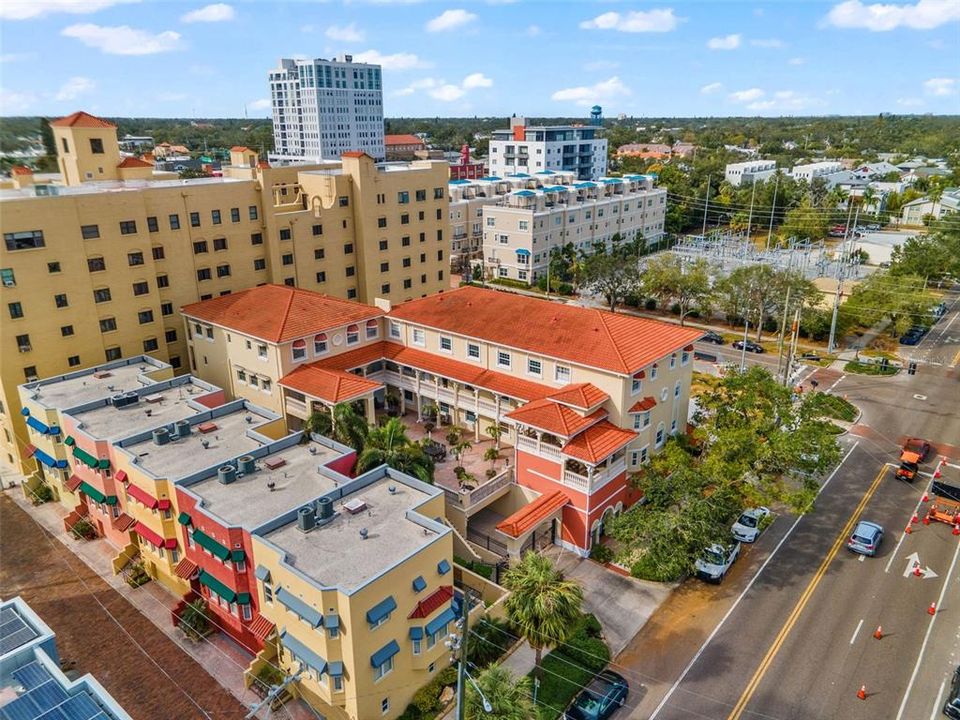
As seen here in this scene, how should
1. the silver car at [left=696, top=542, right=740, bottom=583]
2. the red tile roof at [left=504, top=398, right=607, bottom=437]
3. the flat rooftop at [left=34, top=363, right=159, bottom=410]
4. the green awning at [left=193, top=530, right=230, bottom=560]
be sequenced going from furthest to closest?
the flat rooftop at [left=34, top=363, right=159, bottom=410] < the red tile roof at [left=504, top=398, right=607, bottom=437] < the silver car at [left=696, top=542, right=740, bottom=583] < the green awning at [left=193, top=530, right=230, bottom=560]

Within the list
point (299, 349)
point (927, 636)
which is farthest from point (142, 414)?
point (927, 636)

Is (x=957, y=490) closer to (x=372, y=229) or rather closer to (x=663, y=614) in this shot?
(x=663, y=614)

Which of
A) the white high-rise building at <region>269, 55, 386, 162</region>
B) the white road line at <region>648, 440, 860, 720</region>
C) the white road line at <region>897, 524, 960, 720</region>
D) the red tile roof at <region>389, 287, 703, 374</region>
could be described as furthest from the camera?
the white high-rise building at <region>269, 55, 386, 162</region>

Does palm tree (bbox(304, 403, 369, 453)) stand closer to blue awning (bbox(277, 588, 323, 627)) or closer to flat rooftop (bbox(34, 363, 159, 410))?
blue awning (bbox(277, 588, 323, 627))

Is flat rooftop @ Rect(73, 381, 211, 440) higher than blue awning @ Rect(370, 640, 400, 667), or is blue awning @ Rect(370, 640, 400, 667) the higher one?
flat rooftop @ Rect(73, 381, 211, 440)

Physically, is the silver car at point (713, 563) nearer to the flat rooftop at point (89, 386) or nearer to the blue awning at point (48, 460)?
the flat rooftop at point (89, 386)

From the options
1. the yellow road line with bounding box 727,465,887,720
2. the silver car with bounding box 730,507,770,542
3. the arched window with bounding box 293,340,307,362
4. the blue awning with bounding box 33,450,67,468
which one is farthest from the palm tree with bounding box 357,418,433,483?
the blue awning with bounding box 33,450,67,468

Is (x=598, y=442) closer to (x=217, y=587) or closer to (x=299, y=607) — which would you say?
(x=299, y=607)

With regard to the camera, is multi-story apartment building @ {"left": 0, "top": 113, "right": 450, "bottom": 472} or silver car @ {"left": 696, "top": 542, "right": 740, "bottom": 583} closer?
silver car @ {"left": 696, "top": 542, "right": 740, "bottom": 583}
